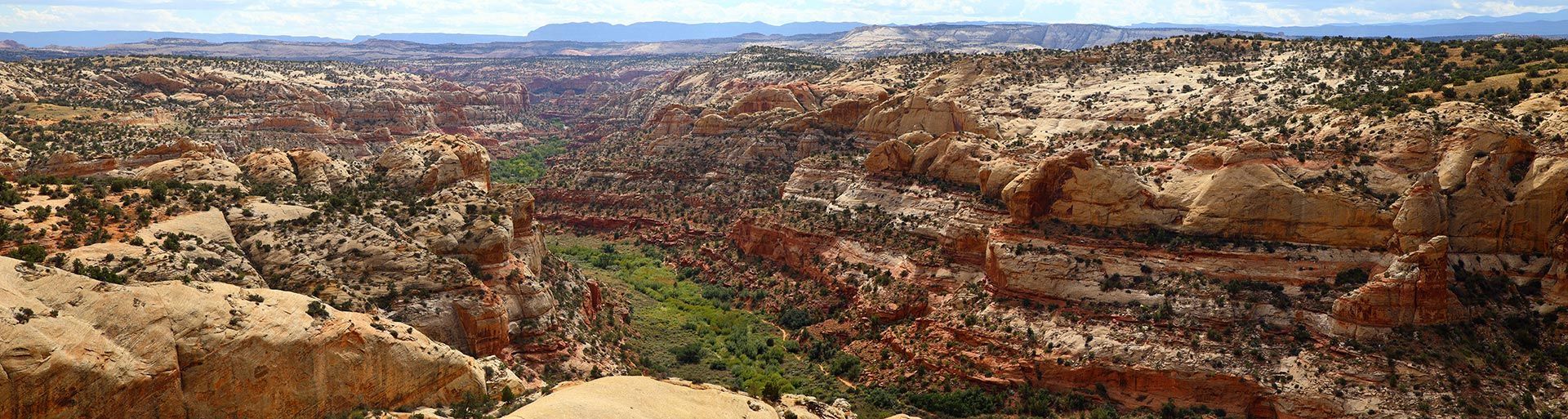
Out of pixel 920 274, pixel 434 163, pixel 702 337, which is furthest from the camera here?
pixel 702 337

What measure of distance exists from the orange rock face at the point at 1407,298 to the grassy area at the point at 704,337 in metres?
22.6

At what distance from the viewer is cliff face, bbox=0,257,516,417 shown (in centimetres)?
2617

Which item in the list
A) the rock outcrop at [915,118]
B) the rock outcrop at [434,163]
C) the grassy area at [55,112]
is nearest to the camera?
the rock outcrop at [434,163]

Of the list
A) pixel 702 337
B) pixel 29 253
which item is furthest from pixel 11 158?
pixel 702 337

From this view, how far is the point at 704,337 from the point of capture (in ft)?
207

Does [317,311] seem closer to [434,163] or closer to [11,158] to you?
[434,163]

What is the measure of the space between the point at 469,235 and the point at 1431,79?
191ft

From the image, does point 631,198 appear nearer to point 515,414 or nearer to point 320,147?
point 320,147

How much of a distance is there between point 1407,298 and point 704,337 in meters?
38.7

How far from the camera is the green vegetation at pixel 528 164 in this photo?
131 metres

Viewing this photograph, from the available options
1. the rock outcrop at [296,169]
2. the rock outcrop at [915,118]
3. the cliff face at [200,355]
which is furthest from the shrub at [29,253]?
the rock outcrop at [915,118]

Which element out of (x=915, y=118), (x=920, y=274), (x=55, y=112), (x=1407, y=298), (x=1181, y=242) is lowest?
(x=920, y=274)

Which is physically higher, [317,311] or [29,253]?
[29,253]

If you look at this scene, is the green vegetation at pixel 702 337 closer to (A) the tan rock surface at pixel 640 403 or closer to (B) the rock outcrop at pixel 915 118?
(A) the tan rock surface at pixel 640 403
